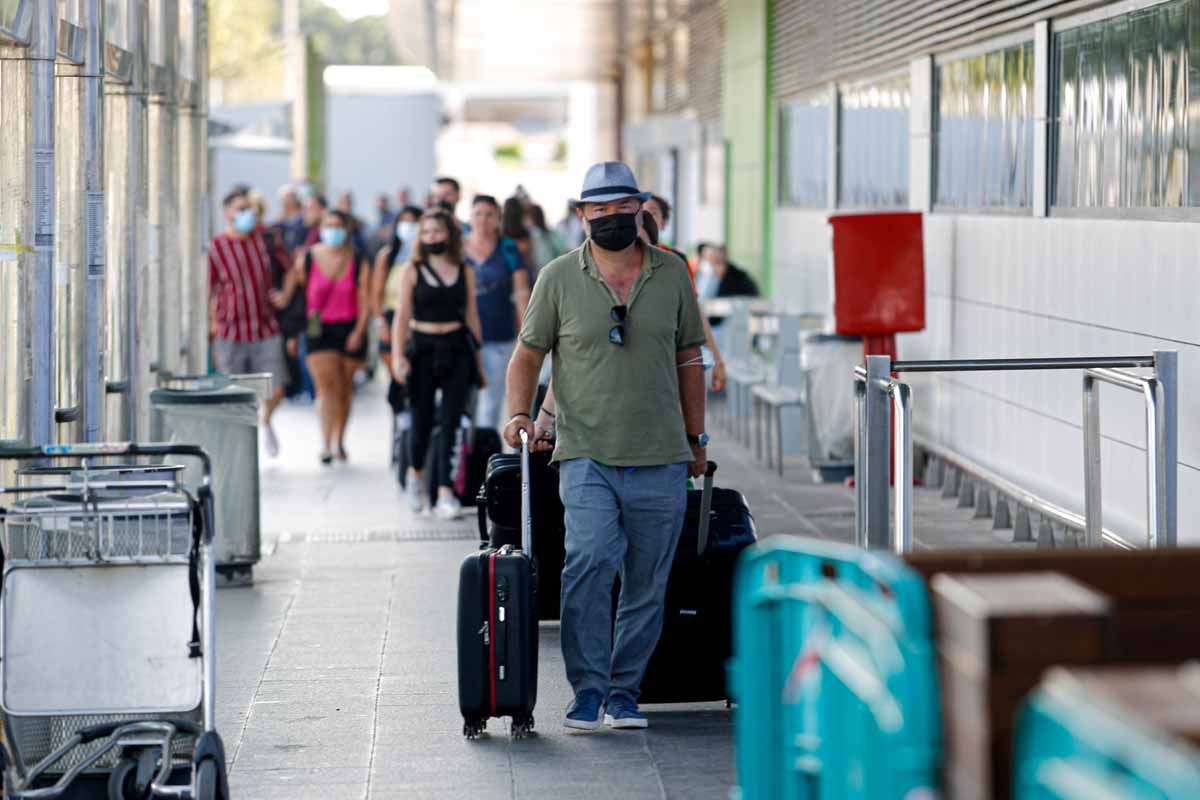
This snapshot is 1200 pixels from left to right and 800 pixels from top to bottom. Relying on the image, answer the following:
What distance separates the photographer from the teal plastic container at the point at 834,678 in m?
2.92

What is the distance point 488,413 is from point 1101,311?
4.27 metres

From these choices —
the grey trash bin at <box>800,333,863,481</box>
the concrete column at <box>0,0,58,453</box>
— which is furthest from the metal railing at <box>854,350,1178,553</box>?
the grey trash bin at <box>800,333,863,481</box>

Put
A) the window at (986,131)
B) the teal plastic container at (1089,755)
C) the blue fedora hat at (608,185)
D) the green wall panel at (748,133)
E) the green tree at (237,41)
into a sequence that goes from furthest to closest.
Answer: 1. the green tree at (237,41)
2. the green wall panel at (748,133)
3. the window at (986,131)
4. the blue fedora hat at (608,185)
5. the teal plastic container at (1089,755)

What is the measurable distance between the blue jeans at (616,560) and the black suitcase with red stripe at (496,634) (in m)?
0.19

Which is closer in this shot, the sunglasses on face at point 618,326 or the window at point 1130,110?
the sunglasses on face at point 618,326

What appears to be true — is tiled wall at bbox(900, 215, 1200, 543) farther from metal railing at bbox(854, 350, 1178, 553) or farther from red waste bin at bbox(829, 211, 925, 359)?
metal railing at bbox(854, 350, 1178, 553)

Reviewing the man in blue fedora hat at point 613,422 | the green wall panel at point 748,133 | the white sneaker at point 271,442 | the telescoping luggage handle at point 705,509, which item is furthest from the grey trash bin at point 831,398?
the green wall panel at point 748,133

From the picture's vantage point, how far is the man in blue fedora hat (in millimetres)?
6211

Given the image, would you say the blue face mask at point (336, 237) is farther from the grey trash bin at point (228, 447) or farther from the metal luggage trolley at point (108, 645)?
the metal luggage trolley at point (108, 645)

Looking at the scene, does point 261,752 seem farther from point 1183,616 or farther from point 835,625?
point 1183,616

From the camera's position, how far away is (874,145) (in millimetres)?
15109

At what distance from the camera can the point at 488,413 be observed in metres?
12.1

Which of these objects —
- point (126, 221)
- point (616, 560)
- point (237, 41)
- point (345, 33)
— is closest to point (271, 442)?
point (126, 221)

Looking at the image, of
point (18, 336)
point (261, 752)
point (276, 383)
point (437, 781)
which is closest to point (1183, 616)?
point (437, 781)
